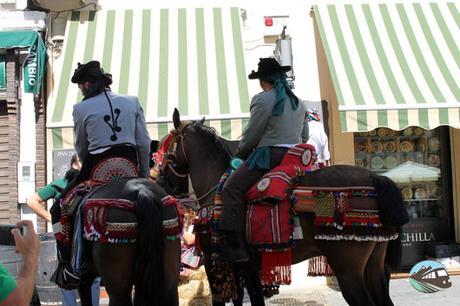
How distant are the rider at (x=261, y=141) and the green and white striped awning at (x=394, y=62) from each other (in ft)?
8.40

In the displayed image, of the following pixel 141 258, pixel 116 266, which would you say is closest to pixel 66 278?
pixel 116 266

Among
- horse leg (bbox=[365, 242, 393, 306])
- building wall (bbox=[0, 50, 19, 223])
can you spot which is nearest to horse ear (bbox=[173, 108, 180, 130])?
horse leg (bbox=[365, 242, 393, 306])

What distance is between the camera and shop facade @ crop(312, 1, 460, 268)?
7.46 meters

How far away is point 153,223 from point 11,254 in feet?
8.65

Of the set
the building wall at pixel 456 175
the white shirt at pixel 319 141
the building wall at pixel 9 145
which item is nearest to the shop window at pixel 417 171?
the building wall at pixel 456 175

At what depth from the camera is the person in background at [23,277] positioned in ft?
6.37

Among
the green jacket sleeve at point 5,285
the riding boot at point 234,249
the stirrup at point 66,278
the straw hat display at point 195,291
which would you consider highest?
the green jacket sleeve at point 5,285

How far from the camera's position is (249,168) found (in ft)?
15.8

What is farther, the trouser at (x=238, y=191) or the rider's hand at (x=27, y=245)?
the trouser at (x=238, y=191)

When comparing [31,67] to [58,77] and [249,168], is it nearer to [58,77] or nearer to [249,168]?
[58,77]

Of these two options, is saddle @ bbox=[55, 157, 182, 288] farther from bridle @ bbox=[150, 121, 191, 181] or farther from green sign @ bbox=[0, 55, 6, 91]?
green sign @ bbox=[0, 55, 6, 91]

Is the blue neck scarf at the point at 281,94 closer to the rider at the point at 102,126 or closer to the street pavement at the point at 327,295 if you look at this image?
the rider at the point at 102,126

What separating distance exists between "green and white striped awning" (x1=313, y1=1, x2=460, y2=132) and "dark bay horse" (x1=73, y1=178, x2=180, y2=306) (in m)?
4.02

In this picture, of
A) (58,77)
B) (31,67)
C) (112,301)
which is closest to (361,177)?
(112,301)
